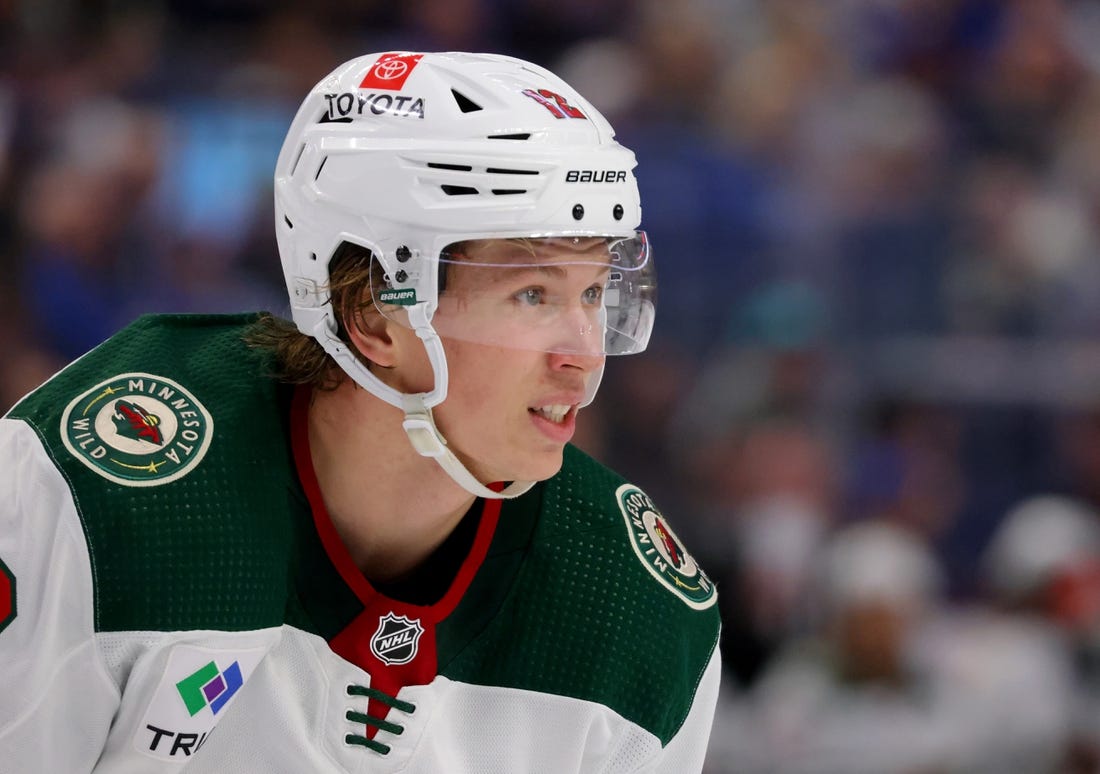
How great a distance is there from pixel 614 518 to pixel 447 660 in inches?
14.1

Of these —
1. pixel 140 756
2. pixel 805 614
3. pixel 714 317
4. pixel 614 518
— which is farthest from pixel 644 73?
pixel 140 756

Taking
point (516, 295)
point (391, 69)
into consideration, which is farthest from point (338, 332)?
point (391, 69)

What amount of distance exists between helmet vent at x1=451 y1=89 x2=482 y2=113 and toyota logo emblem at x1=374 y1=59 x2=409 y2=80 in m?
0.09

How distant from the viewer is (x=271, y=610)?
2.00 meters

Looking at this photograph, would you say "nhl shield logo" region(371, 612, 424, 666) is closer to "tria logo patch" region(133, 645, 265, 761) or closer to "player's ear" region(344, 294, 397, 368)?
"tria logo patch" region(133, 645, 265, 761)

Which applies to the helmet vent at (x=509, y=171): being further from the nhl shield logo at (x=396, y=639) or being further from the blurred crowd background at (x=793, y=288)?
the blurred crowd background at (x=793, y=288)

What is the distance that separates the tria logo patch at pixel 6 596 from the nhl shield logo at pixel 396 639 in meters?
0.54

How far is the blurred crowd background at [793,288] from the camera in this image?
4.32 m

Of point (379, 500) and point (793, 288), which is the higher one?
point (379, 500)

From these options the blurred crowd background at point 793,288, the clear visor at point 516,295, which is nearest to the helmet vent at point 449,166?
the clear visor at point 516,295

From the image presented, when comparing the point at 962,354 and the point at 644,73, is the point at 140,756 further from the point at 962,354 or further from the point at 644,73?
the point at 644,73

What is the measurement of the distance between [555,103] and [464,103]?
13cm

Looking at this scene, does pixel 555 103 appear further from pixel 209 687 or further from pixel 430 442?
pixel 209 687

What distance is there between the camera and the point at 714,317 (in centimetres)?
482
